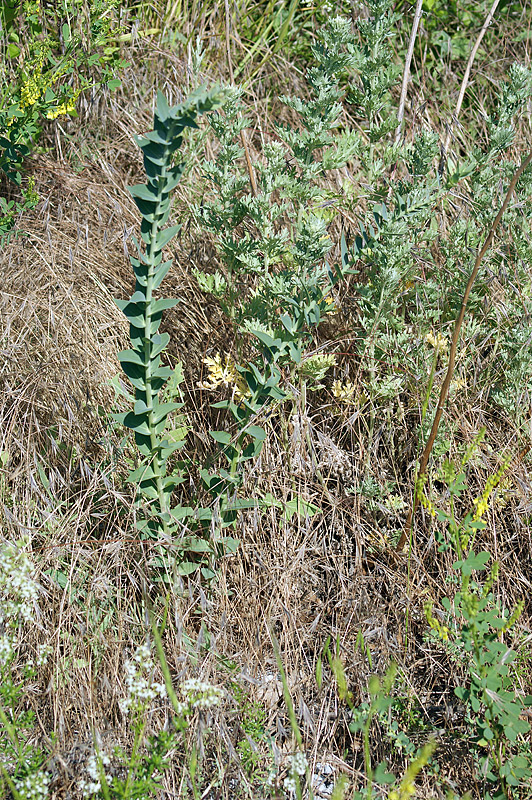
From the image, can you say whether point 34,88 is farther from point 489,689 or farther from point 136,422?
point 489,689

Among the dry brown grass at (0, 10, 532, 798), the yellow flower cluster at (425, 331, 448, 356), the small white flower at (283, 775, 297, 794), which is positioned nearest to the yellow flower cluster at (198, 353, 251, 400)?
the dry brown grass at (0, 10, 532, 798)

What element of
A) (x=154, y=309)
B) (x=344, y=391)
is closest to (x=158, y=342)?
(x=154, y=309)

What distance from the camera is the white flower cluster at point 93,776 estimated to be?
1247mm

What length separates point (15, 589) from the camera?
4.81 ft

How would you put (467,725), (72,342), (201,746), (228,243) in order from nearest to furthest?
(201,746)
(467,725)
(228,243)
(72,342)

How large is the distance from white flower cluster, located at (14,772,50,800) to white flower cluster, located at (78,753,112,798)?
64 millimetres

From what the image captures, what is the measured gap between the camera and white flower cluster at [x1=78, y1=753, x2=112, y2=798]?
4.09 feet

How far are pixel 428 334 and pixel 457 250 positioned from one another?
0.29 meters

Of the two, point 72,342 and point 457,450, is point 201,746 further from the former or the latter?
point 72,342

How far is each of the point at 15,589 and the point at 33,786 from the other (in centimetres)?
36

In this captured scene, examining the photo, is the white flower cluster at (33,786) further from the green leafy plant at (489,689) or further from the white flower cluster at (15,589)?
the green leafy plant at (489,689)

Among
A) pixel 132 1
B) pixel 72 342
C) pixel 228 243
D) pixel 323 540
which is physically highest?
pixel 132 1

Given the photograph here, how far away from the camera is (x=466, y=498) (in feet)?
6.39

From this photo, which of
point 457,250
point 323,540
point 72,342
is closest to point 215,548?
point 323,540
